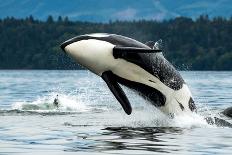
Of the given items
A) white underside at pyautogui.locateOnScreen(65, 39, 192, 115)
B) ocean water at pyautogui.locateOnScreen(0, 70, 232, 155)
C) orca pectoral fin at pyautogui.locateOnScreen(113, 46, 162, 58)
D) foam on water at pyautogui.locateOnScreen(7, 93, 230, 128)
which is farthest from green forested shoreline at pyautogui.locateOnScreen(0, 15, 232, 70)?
orca pectoral fin at pyautogui.locateOnScreen(113, 46, 162, 58)

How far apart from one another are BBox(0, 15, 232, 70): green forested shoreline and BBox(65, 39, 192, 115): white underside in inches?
4751

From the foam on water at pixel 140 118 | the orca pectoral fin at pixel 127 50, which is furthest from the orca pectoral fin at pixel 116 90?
the foam on water at pixel 140 118

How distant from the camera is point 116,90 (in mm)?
19078

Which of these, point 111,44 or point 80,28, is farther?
point 80,28

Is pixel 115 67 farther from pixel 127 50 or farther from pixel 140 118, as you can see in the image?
pixel 140 118

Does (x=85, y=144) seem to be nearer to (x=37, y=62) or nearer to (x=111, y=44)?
(x=111, y=44)

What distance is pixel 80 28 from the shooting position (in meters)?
164

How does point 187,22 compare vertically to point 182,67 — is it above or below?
above

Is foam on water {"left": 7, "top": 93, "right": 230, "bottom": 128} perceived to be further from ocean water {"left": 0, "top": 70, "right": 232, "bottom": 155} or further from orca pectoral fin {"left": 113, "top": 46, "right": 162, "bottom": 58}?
orca pectoral fin {"left": 113, "top": 46, "right": 162, "bottom": 58}

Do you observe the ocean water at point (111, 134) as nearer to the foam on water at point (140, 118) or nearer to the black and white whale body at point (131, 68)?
the foam on water at point (140, 118)

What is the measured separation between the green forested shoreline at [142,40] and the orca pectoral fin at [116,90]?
121679 millimetres

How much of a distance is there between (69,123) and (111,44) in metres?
2.67

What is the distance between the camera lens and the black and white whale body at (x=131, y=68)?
18.8 metres

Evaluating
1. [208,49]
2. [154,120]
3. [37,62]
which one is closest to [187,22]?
[208,49]
